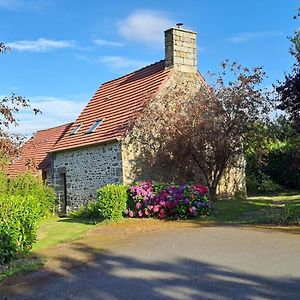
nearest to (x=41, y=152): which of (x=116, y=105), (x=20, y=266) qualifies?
(x=116, y=105)

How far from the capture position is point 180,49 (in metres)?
18.7

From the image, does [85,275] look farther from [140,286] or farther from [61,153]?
[61,153]

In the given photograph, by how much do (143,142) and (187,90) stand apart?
3205 millimetres

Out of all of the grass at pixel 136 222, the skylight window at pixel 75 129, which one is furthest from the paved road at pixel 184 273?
the skylight window at pixel 75 129

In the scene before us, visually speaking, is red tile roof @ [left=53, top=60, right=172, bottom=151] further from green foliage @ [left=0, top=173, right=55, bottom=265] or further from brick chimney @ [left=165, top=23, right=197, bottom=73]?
green foliage @ [left=0, top=173, right=55, bottom=265]

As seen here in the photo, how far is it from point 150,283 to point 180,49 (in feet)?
45.9

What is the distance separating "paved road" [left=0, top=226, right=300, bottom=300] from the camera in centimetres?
580

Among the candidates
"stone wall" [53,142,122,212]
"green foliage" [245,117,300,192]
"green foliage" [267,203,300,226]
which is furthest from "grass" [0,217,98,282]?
"green foliage" [245,117,300,192]

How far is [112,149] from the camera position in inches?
678

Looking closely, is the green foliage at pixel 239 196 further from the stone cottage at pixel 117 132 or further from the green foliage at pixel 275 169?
the green foliage at pixel 275 169

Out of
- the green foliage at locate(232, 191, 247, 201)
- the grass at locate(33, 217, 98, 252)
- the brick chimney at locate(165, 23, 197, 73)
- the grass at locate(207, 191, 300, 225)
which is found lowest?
the grass at locate(33, 217, 98, 252)

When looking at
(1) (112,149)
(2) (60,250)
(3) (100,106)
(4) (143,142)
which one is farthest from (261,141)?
(2) (60,250)

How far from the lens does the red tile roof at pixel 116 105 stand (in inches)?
699

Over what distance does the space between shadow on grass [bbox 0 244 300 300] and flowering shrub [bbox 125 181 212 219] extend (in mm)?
5904
